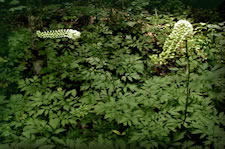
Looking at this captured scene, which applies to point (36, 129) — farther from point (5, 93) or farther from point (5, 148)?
point (5, 93)

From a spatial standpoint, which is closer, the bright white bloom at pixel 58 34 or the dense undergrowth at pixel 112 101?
the dense undergrowth at pixel 112 101

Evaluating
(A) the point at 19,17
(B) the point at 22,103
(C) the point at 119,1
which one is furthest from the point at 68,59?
(A) the point at 19,17

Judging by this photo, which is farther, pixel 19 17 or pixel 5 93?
pixel 19 17

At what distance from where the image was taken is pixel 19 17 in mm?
4820

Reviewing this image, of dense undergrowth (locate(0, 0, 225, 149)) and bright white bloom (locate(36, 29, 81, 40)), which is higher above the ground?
bright white bloom (locate(36, 29, 81, 40))

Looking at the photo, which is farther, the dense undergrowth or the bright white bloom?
the bright white bloom

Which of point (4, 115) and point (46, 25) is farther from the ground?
point (46, 25)

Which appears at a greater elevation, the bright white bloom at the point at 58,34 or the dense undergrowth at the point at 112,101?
the bright white bloom at the point at 58,34

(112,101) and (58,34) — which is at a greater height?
(58,34)

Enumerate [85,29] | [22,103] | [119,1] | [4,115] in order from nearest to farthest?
1. [4,115]
2. [22,103]
3. [85,29]
4. [119,1]

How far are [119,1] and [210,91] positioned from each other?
367 cm

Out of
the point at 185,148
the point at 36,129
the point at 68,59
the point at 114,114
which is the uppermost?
the point at 68,59

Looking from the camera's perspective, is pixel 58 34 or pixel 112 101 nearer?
pixel 112 101

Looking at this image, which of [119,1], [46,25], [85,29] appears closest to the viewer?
[85,29]
